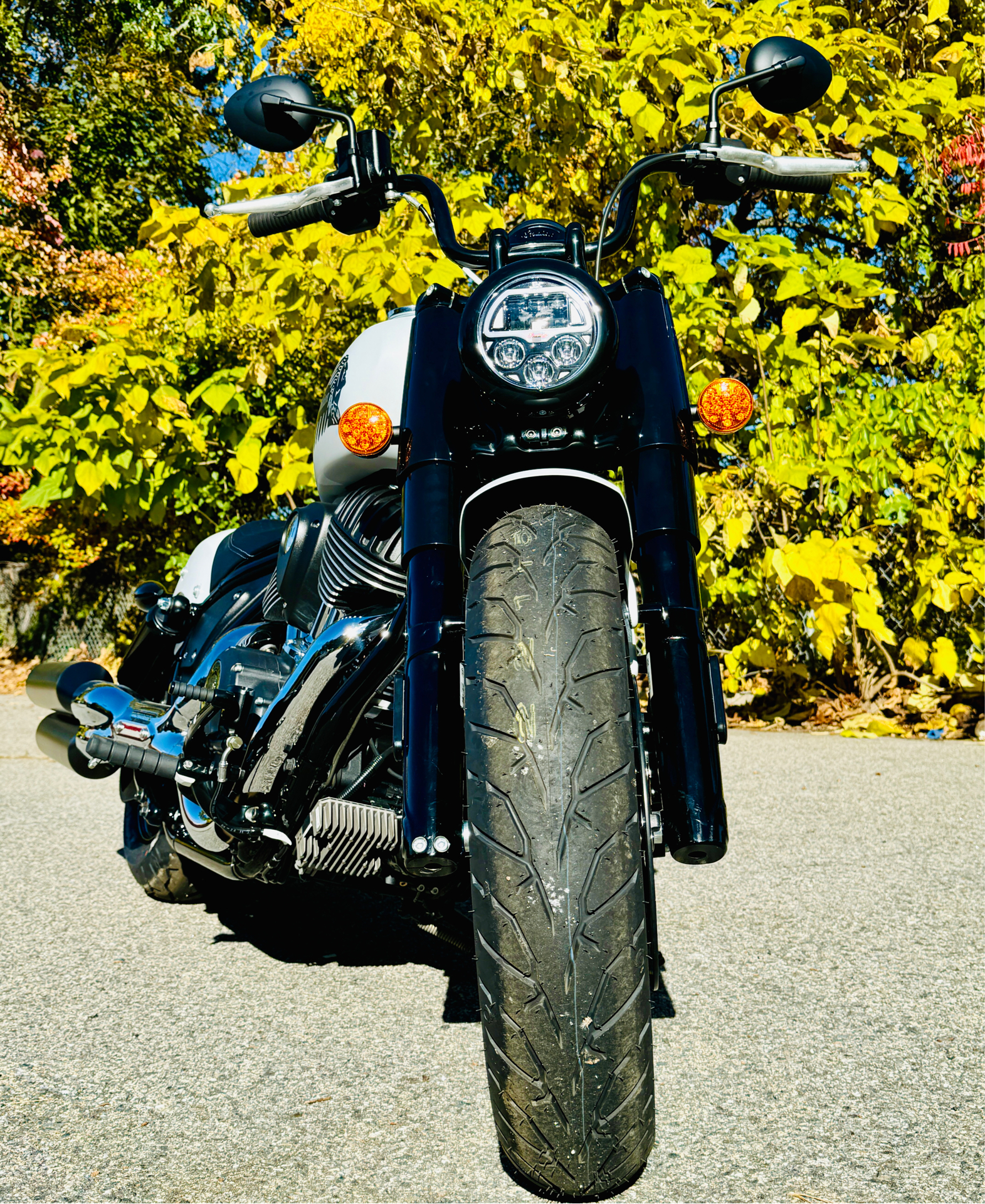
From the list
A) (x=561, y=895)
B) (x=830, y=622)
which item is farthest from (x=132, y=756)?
(x=830, y=622)

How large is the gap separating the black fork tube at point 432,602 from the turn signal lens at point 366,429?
5 centimetres

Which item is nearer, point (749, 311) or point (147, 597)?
point (147, 597)

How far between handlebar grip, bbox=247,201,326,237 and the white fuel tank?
0.88 ft

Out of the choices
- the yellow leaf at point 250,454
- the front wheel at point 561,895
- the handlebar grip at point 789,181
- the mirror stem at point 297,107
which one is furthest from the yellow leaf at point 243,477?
the front wheel at point 561,895

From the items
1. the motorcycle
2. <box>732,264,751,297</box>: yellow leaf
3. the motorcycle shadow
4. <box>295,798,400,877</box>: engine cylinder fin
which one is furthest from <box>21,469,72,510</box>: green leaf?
<box>295,798,400,877</box>: engine cylinder fin

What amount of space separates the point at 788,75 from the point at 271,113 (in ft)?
3.39

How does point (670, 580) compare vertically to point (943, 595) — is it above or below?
below

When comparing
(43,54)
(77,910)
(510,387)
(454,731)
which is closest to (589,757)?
(454,731)

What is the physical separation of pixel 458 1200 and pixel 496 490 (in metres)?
1.05

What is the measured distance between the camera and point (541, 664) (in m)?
1.50

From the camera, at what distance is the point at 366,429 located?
188 centimetres

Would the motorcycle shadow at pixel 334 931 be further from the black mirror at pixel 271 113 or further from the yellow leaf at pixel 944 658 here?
the yellow leaf at pixel 944 658

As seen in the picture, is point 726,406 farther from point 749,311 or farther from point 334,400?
point 749,311

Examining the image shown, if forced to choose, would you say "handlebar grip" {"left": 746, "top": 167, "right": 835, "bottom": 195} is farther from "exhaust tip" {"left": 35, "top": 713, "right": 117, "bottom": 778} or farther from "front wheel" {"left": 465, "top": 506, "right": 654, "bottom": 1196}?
"exhaust tip" {"left": 35, "top": 713, "right": 117, "bottom": 778}
